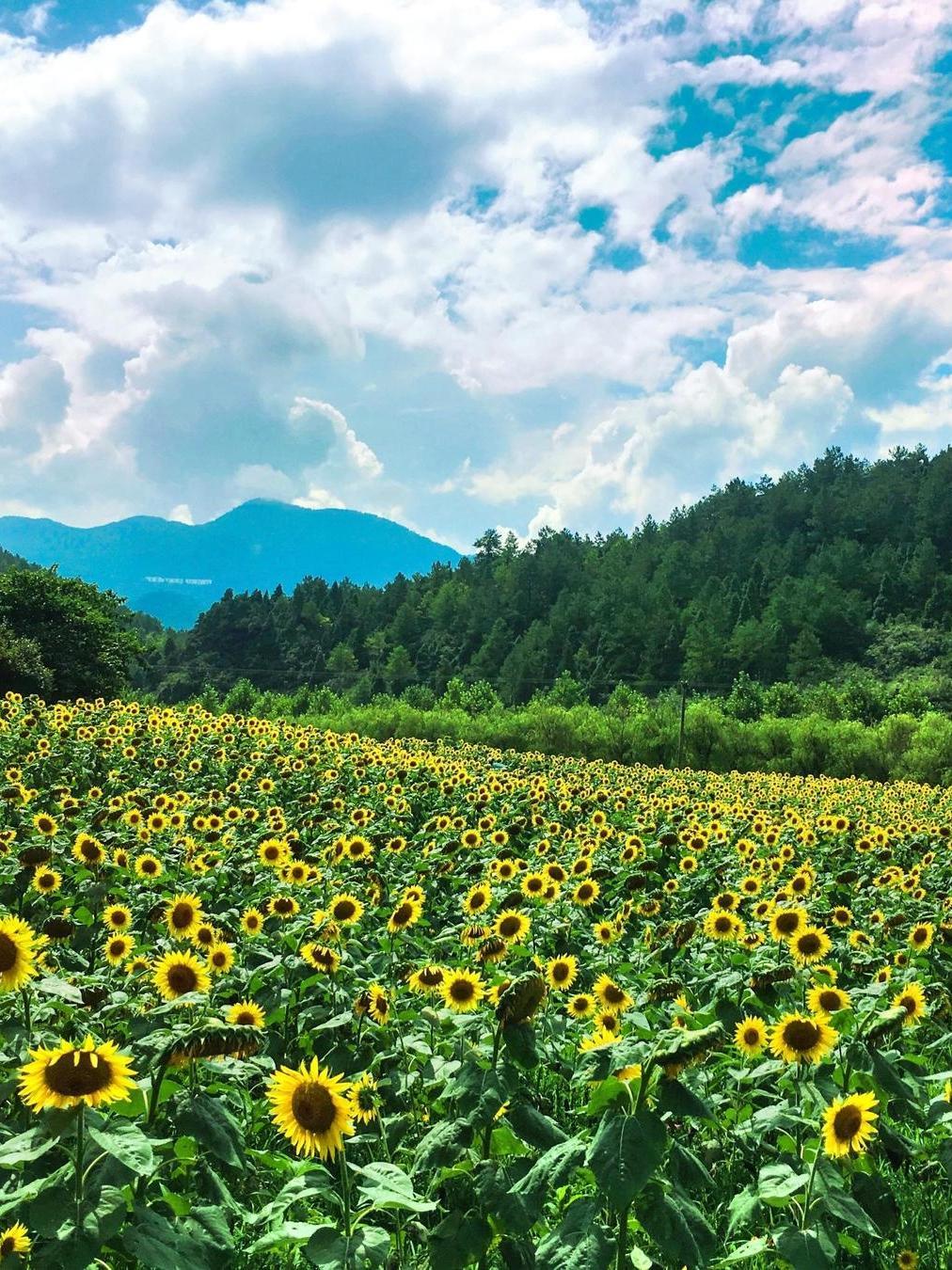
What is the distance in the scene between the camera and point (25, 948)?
8.57ft

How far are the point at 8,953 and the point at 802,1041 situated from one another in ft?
7.89

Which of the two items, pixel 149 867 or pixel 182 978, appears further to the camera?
pixel 149 867

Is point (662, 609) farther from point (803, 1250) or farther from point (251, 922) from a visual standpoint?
point (803, 1250)

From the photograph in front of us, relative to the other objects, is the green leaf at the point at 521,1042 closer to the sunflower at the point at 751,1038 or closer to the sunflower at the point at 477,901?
the sunflower at the point at 751,1038

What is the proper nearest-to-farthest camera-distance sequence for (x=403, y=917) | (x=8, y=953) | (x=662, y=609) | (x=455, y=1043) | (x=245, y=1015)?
→ (x=8, y=953) → (x=455, y=1043) → (x=245, y=1015) → (x=403, y=917) → (x=662, y=609)

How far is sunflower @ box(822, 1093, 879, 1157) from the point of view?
2.45m

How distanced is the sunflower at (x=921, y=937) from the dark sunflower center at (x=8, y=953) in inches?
163

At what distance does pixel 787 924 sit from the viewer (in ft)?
14.6

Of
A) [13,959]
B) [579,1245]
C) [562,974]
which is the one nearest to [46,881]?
[13,959]

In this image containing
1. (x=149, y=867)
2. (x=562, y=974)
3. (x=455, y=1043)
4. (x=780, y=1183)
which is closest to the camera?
(x=780, y=1183)

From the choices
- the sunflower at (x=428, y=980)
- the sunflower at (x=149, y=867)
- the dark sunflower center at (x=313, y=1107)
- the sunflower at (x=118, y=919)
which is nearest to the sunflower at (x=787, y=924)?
the sunflower at (x=428, y=980)

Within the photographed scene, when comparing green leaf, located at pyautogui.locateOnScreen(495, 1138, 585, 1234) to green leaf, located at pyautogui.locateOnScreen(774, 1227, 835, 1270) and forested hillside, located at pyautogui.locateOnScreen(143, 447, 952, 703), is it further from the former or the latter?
forested hillside, located at pyautogui.locateOnScreen(143, 447, 952, 703)

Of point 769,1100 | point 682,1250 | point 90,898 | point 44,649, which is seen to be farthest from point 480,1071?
point 44,649

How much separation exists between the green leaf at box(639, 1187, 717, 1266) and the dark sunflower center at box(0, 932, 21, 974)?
1.82 meters
